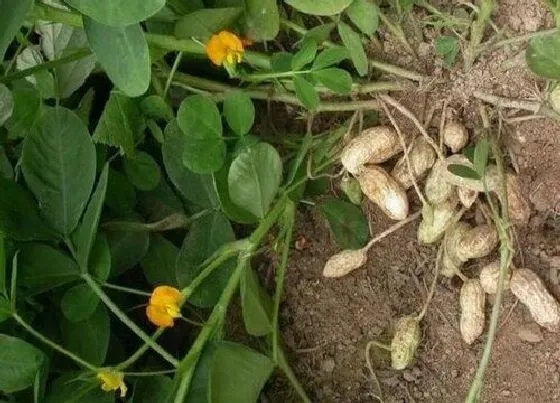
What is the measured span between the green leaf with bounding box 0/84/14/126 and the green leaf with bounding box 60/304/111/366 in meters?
0.26

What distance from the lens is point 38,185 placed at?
111 cm

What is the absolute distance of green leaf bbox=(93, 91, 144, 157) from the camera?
3.70 feet

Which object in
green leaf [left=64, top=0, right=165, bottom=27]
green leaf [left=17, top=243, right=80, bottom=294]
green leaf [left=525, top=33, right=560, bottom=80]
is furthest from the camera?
green leaf [left=17, top=243, right=80, bottom=294]

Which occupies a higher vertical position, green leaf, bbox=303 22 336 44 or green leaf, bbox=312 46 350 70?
green leaf, bbox=303 22 336 44

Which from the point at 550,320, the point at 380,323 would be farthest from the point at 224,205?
the point at 550,320

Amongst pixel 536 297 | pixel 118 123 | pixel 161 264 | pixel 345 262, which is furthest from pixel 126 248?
pixel 536 297

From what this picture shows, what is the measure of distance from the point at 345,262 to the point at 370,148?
0.15 metres

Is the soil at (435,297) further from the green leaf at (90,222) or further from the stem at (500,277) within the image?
the green leaf at (90,222)

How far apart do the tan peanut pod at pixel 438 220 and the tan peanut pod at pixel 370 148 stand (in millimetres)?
90

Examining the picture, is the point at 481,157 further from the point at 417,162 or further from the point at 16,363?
the point at 16,363

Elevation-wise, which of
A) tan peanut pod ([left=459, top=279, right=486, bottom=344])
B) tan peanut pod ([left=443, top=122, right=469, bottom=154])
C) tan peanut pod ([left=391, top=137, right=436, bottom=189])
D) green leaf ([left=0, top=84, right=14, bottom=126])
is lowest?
tan peanut pod ([left=459, top=279, right=486, bottom=344])

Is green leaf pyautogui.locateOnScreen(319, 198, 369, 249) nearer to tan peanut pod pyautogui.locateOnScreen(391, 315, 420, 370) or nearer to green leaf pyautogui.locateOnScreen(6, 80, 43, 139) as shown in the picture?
tan peanut pod pyautogui.locateOnScreen(391, 315, 420, 370)

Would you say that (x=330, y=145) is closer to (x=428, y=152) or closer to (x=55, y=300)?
(x=428, y=152)

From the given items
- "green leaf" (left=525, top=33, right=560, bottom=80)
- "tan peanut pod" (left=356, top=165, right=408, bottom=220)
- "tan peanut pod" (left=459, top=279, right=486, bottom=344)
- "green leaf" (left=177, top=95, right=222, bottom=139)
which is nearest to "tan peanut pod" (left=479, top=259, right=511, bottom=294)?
"tan peanut pod" (left=459, top=279, right=486, bottom=344)
